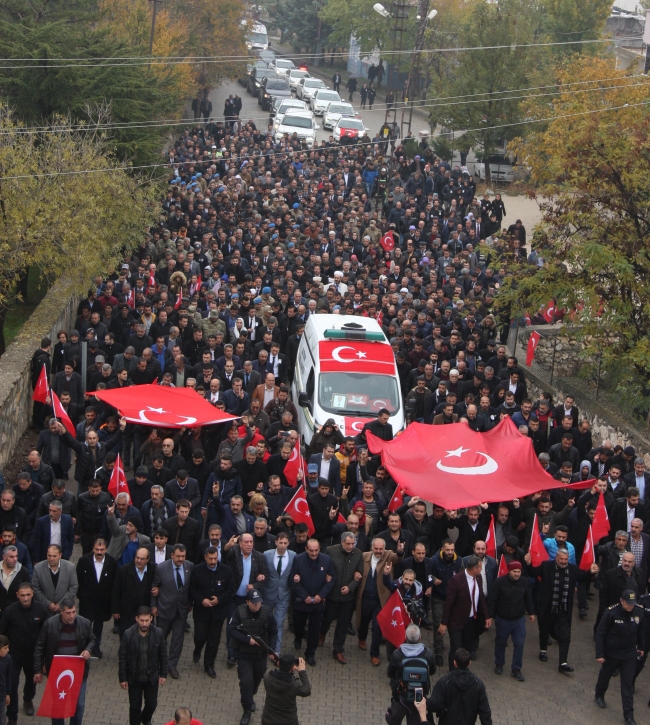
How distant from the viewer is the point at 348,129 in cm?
4434

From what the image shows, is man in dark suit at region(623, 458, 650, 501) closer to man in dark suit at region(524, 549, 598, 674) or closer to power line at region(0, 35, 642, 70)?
man in dark suit at region(524, 549, 598, 674)

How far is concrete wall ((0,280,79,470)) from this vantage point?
55.1ft

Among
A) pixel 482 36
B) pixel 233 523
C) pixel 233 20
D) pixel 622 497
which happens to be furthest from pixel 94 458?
pixel 233 20

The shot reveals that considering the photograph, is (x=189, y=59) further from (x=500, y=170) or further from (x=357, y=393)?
(x=357, y=393)

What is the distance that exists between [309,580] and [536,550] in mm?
2639

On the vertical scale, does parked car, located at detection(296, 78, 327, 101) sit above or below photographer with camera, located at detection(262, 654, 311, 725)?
above

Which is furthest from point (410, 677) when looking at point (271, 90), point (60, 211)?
point (271, 90)

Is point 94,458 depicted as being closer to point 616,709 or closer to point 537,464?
point 537,464

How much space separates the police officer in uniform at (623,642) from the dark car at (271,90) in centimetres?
4829

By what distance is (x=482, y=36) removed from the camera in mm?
42219

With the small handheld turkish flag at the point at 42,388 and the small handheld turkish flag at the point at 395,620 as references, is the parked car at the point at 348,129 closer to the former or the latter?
the small handheld turkish flag at the point at 42,388

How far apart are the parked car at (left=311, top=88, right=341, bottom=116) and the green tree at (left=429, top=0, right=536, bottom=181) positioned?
10.8 meters

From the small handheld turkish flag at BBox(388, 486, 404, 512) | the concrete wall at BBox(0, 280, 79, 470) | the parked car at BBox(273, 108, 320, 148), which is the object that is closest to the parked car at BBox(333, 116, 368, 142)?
the parked car at BBox(273, 108, 320, 148)

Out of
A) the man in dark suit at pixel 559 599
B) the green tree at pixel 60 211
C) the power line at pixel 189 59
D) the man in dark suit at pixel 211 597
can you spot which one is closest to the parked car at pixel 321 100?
the power line at pixel 189 59
